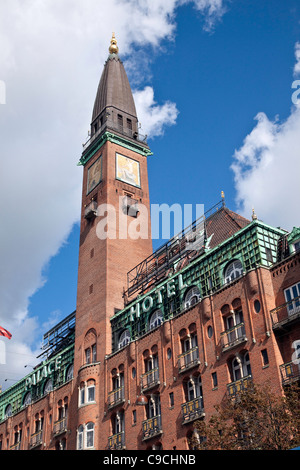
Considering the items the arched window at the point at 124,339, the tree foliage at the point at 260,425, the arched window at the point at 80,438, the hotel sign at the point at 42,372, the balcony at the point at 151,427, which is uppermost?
the hotel sign at the point at 42,372

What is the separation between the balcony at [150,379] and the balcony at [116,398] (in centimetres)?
281

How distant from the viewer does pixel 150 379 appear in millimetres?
50469

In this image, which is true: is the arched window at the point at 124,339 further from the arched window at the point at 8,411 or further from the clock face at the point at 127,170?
the arched window at the point at 8,411

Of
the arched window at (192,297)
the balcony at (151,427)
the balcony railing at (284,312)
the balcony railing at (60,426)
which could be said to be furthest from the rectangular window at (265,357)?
the balcony railing at (60,426)

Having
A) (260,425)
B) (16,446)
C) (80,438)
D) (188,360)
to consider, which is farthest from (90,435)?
(260,425)

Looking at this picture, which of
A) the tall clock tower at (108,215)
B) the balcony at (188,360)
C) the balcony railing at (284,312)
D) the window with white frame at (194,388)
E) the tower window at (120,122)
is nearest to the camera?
the balcony railing at (284,312)

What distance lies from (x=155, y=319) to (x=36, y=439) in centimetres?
2106

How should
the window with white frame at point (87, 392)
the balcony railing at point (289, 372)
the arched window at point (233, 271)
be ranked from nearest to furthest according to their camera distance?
the balcony railing at point (289, 372) → the arched window at point (233, 271) → the window with white frame at point (87, 392)

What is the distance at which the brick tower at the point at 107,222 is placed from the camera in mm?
59625

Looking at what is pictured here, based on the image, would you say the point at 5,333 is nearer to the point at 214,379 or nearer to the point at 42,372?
the point at 42,372

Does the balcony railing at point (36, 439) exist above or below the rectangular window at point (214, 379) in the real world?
above

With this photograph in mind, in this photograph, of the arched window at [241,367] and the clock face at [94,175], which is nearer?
the arched window at [241,367]

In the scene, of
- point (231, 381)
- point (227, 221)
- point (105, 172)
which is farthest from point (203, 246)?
point (105, 172)

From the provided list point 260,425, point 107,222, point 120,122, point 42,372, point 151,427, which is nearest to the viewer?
point 260,425
